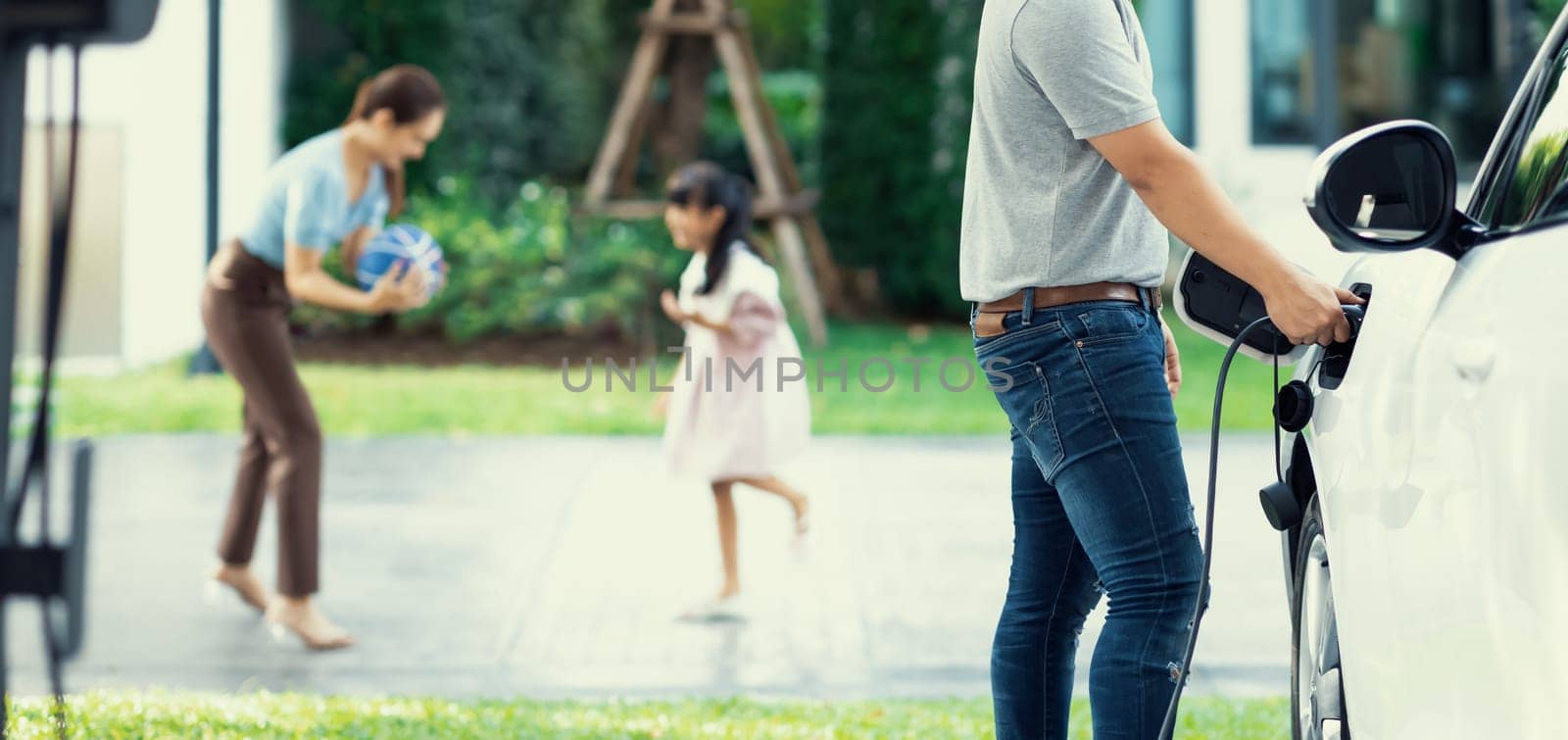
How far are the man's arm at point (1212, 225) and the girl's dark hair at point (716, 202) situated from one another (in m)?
3.33

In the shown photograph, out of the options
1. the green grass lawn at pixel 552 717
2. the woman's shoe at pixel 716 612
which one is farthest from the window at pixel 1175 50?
the green grass lawn at pixel 552 717

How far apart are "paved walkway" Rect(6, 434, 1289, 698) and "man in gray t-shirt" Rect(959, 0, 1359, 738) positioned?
2.16 m

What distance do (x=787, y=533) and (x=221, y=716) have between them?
332 cm

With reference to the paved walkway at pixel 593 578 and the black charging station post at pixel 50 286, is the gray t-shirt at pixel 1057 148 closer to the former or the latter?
the black charging station post at pixel 50 286

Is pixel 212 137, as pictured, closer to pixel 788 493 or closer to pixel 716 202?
pixel 716 202

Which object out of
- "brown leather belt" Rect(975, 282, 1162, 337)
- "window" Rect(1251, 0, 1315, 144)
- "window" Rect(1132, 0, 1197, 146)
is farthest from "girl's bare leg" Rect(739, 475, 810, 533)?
"window" Rect(1251, 0, 1315, 144)

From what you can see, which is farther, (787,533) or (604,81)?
(604,81)

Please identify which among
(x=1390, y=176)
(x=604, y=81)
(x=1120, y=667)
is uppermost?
(x=1390, y=176)

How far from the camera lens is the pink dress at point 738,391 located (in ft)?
19.7

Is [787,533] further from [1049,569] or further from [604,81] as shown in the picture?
[604,81]

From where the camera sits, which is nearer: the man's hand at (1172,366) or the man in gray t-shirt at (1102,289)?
the man in gray t-shirt at (1102,289)

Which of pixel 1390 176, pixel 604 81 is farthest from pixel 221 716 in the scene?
pixel 604 81

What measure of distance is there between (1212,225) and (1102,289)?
231 millimetres

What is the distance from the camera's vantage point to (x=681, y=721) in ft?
14.9
